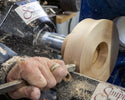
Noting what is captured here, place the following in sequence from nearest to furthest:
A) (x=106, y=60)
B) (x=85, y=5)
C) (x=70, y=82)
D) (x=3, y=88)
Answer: (x=3, y=88) < (x=70, y=82) < (x=106, y=60) < (x=85, y=5)

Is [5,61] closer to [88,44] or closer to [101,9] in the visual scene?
[88,44]

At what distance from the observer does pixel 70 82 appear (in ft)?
1.58

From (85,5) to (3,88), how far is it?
25.1 inches

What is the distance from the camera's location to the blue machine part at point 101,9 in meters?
0.77

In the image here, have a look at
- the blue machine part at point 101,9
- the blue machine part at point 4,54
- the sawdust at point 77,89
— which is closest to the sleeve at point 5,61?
the blue machine part at point 4,54

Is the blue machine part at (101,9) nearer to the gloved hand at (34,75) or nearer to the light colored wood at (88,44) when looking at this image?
the light colored wood at (88,44)

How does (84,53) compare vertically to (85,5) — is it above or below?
below

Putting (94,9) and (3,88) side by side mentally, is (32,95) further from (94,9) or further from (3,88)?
(94,9)

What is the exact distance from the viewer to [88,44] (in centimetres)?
55

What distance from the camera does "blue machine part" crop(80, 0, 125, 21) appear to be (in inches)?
30.4

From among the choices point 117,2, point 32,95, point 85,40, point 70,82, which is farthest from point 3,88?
point 117,2

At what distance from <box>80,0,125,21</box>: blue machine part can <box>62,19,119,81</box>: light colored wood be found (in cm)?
15

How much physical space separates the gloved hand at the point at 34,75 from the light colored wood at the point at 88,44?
13cm

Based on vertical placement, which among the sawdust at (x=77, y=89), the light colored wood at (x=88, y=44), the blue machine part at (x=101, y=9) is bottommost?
the sawdust at (x=77, y=89)
